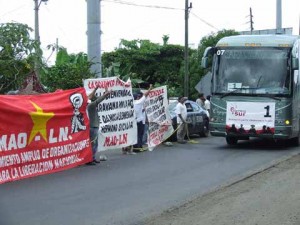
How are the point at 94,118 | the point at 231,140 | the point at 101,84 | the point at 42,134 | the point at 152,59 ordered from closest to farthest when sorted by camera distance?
1. the point at 42,134
2. the point at 94,118
3. the point at 101,84
4. the point at 231,140
5. the point at 152,59

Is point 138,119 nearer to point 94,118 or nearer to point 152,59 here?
point 94,118

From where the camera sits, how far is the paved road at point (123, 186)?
7.61m

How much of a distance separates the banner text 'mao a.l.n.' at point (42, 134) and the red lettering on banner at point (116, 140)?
148 cm

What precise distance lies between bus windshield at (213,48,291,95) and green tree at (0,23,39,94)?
5731 millimetres

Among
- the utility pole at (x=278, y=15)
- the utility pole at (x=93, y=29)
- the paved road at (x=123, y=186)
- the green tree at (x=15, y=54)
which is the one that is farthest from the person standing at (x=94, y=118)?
the utility pole at (x=278, y=15)

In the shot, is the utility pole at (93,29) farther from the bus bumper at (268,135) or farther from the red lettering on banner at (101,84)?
the bus bumper at (268,135)

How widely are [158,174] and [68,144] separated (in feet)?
6.86

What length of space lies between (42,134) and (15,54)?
3.01m

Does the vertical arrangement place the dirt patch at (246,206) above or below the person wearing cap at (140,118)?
below

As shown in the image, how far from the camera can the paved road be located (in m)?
7.61

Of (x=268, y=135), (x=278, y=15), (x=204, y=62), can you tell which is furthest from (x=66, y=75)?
(x=278, y=15)

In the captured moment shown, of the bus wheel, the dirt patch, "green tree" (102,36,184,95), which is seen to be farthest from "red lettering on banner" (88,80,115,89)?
"green tree" (102,36,184,95)

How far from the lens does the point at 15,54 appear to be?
13.2m

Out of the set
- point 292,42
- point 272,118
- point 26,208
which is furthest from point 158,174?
point 292,42
